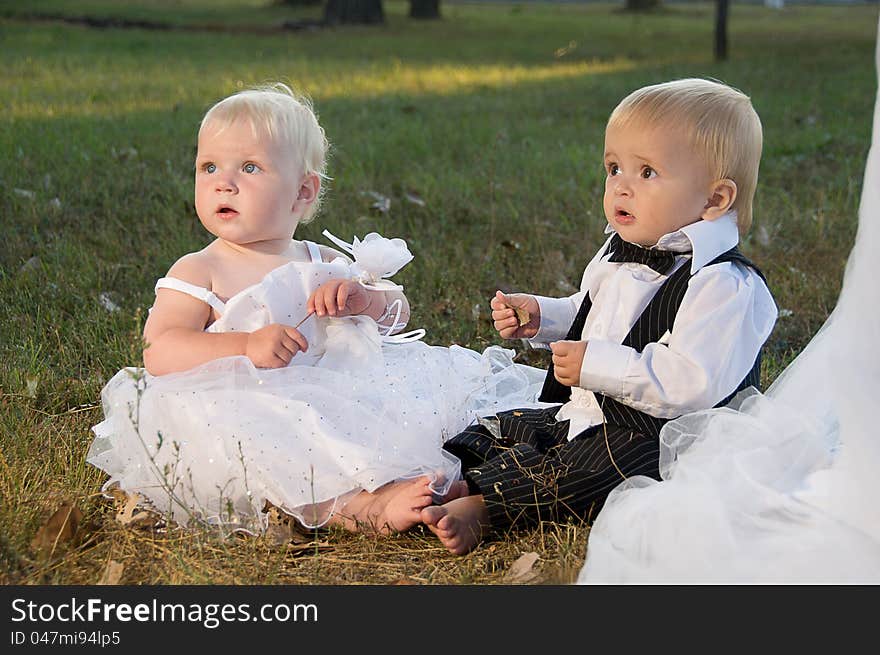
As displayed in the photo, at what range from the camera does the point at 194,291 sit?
3.27 metres

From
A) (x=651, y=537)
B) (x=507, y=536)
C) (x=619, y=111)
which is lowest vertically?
(x=507, y=536)

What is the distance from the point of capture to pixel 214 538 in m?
2.94

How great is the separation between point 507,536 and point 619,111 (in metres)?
1.20

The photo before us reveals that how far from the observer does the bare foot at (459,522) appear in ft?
9.64

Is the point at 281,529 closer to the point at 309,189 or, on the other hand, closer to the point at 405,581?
the point at 405,581

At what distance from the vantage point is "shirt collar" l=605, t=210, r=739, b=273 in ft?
9.93

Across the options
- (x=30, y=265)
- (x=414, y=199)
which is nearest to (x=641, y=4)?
(x=414, y=199)

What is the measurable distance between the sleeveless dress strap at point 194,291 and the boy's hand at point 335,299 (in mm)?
264

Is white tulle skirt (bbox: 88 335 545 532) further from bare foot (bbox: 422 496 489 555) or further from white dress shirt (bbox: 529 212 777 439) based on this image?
white dress shirt (bbox: 529 212 777 439)

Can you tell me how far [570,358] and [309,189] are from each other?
3.40ft

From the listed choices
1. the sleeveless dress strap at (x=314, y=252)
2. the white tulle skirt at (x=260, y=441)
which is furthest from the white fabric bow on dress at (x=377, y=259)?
the white tulle skirt at (x=260, y=441)

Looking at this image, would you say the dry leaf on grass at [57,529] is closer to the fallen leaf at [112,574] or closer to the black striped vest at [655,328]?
the fallen leaf at [112,574]
